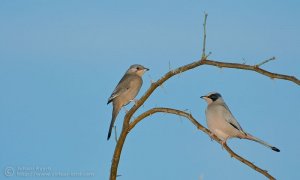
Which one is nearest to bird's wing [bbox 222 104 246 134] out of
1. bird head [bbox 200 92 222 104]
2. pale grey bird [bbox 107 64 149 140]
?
bird head [bbox 200 92 222 104]

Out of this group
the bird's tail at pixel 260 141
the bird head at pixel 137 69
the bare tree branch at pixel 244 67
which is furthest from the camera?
the bird head at pixel 137 69

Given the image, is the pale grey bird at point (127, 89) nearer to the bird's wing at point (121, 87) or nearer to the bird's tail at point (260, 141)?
the bird's wing at point (121, 87)

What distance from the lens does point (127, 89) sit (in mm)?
11516

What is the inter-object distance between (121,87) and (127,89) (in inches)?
5.4

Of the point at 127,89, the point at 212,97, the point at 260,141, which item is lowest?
the point at 260,141

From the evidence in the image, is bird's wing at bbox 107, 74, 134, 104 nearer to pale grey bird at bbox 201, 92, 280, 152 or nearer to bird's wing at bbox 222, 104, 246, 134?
pale grey bird at bbox 201, 92, 280, 152

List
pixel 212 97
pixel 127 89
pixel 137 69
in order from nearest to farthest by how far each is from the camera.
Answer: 1. pixel 212 97
2. pixel 127 89
3. pixel 137 69

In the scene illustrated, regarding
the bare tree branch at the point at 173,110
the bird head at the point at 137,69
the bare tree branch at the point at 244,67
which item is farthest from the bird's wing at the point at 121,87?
the bare tree branch at the point at 244,67

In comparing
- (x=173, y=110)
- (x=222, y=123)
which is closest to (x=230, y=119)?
(x=222, y=123)

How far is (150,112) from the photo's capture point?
6.95m

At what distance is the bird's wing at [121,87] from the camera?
1124 cm

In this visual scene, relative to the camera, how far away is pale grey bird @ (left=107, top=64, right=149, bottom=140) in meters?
11.2

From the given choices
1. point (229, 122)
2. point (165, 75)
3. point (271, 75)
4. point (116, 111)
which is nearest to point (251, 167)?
point (271, 75)

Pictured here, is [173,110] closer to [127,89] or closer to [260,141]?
[260,141]
